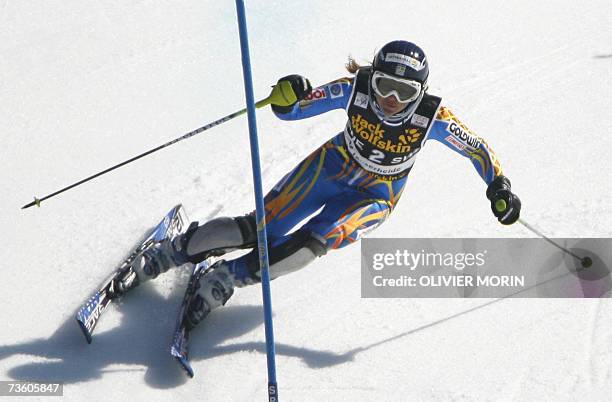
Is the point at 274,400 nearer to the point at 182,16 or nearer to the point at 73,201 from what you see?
the point at 73,201

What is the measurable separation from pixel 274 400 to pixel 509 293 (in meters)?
1.97

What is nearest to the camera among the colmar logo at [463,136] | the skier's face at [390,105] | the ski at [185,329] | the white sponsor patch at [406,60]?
the ski at [185,329]

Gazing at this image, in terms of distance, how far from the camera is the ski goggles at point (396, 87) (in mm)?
4922

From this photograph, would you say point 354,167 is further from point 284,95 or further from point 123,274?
point 123,274

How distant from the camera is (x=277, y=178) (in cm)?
673

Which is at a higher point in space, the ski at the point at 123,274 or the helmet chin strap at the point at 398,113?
the helmet chin strap at the point at 398,113

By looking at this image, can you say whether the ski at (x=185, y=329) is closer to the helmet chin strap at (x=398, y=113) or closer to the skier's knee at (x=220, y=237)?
the skier's knee at (x=220, y=237)

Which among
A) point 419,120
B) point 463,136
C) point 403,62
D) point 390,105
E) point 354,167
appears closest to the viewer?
→ point 403,62

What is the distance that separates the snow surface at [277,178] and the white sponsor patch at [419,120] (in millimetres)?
1229

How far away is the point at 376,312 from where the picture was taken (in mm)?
5492

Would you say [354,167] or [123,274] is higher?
[354,167]

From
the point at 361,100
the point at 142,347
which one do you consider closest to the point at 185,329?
the point at 142,347

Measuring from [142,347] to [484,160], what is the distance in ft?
7.87

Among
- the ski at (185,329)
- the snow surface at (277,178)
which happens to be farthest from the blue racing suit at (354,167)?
the snow surface at (277,178)
